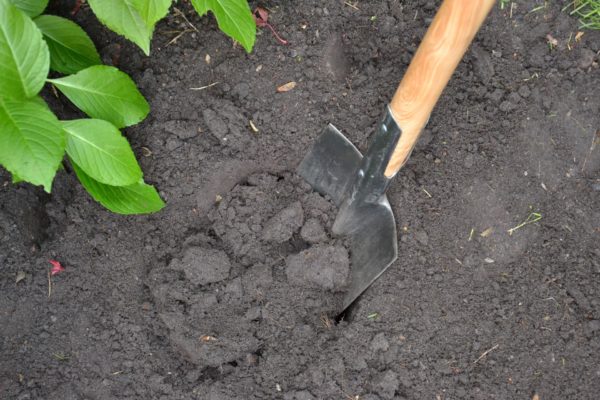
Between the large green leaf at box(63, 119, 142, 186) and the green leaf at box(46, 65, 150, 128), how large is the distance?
0.33 feet

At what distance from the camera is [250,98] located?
219cm

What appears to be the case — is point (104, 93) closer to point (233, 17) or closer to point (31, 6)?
point (31, 6)

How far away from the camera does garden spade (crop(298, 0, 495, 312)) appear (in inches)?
62.2

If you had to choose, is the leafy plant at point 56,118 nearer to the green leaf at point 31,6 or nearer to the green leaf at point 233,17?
the green leaf at point 31,6

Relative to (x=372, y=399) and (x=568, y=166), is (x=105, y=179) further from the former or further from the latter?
(x=568, y=166)

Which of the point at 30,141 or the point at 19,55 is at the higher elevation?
the point at 19,55

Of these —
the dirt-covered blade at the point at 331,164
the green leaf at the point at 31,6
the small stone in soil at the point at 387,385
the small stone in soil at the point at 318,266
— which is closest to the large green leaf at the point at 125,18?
the green leaf at the point at 31,6

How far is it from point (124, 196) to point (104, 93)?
0.33 metres

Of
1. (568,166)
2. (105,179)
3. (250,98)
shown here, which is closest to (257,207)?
(250,98)

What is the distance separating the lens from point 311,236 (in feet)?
7.00

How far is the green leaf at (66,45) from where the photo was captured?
1890 millimetres

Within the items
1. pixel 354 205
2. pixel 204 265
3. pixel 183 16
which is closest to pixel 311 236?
pixel 354 205

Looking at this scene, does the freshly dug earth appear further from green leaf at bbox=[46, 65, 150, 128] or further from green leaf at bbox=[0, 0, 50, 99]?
green leaf at bbox=[0, 0, 50, 99]

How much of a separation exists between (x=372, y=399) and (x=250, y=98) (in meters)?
1.14
